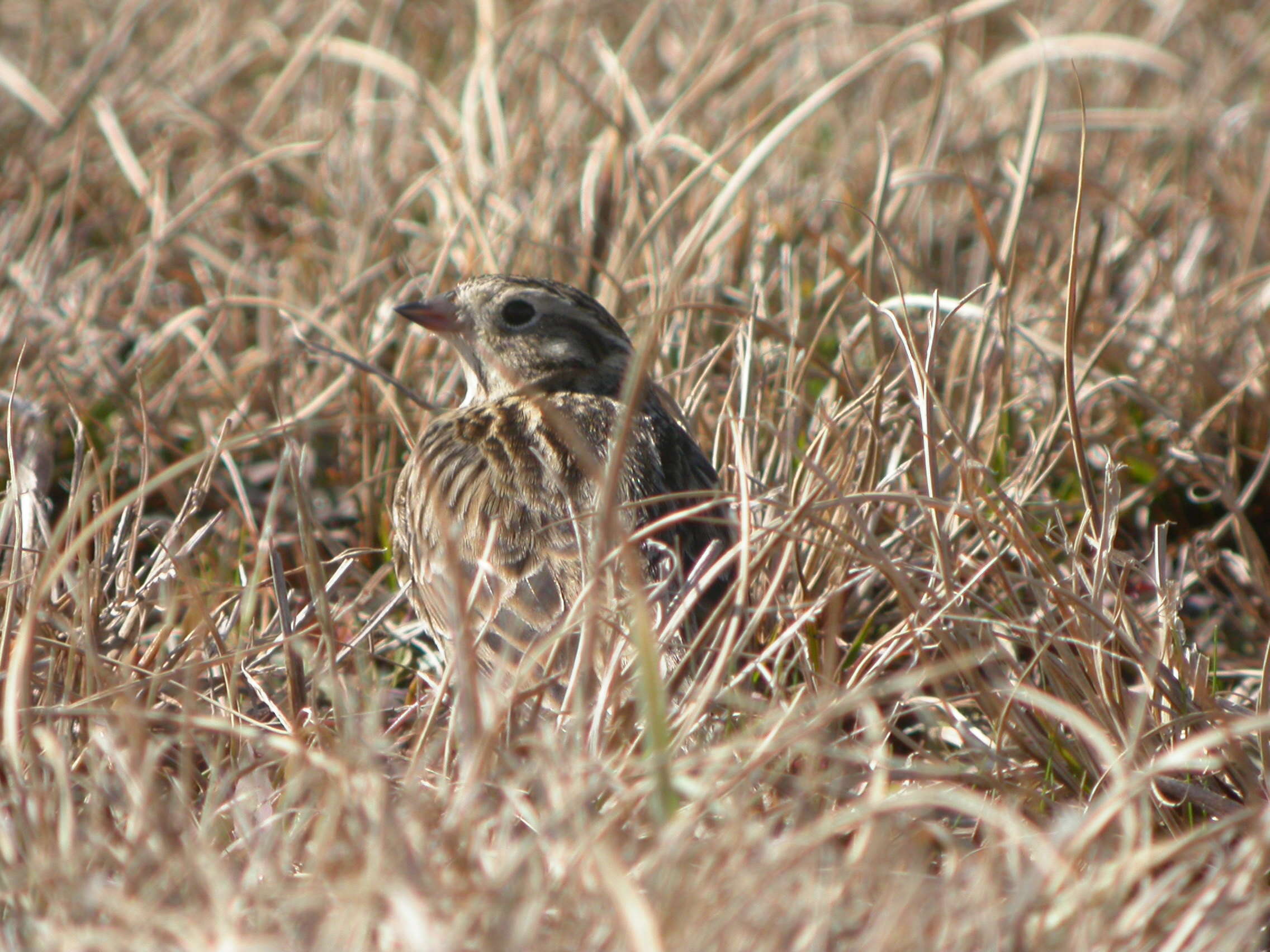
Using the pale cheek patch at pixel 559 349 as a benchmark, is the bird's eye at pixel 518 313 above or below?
above

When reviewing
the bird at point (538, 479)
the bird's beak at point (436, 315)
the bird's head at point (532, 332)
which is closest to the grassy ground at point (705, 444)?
the bird at point (538, 479)

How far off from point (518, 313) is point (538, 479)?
2.88ft

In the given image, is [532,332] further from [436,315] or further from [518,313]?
[436,315]

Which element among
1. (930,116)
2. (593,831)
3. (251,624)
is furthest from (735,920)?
(930,116)

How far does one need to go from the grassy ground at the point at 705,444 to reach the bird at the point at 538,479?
172mm

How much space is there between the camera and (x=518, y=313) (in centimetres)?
405

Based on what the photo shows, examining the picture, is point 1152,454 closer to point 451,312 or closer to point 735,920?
point 451,312

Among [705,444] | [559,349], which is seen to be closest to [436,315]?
[559,349]

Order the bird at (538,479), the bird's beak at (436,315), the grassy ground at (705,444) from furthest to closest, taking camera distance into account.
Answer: the bird's beak at (436,315) → the bird at (538,479) → the grassy ground at (705,444)

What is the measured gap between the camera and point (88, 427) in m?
4.26

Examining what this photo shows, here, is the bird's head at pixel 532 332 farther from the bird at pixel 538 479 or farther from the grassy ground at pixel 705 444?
the grassy ground at pixel 705 444

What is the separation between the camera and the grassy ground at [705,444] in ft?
6.64

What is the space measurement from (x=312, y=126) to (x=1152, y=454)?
3887 mm

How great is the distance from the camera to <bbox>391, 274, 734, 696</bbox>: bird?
114 inches
